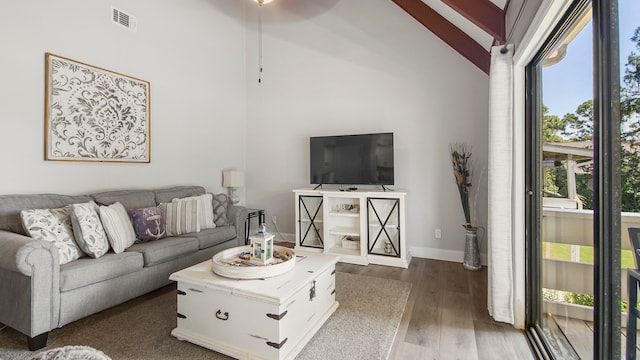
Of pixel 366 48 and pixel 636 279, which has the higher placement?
pixel 366 48

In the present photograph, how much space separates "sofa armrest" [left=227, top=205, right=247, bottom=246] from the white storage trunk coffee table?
5.01 ft

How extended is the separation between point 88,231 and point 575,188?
311 cm

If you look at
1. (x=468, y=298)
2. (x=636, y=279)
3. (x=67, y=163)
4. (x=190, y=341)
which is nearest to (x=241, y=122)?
(x=67, y=163)

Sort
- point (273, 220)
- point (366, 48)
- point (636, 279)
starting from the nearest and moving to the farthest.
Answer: point (636, 279)
point (366, 48)
point (273, 220)

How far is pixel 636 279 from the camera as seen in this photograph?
40.1 inches

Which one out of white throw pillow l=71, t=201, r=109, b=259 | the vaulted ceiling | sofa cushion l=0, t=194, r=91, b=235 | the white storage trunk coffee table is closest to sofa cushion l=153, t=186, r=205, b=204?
sofa cushion l=0, t=194, r=91, b=235

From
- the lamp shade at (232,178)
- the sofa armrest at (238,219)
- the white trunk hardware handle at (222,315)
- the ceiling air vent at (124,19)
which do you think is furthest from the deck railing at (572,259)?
the ceiling air vent at (124,19)

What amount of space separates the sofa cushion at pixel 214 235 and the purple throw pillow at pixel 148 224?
28cm

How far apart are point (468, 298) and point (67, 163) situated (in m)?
3.81

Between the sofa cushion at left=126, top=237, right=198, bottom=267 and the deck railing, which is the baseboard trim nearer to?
the deck railing

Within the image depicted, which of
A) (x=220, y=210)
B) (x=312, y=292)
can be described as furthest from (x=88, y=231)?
(x=312, y=292)

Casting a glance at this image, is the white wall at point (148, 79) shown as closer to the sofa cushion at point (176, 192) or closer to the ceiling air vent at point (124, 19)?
the ceiling air vent at point (124, 19)

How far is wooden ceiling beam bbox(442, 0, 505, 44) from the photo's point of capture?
228 cm

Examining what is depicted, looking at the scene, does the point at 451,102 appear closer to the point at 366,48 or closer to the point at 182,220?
the point at 366,48
